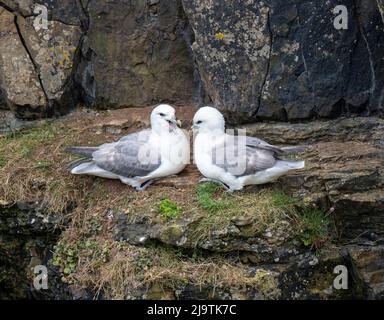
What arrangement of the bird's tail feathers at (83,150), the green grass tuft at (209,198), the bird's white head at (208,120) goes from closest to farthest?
1. the green grass tuft at (209,198)
2. the bird's white head at (208,120)
3. the bird's tail feathers at (83,150)

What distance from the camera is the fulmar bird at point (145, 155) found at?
215 inches

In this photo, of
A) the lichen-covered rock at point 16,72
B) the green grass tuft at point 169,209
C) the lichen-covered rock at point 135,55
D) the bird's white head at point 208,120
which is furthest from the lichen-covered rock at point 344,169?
the lichen-covered rock at point 16,72

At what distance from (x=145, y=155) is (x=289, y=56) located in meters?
1.38

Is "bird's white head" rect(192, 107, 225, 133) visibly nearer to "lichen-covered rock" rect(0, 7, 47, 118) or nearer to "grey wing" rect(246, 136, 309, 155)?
"grey wing" rect(246, 136, 309, 155)

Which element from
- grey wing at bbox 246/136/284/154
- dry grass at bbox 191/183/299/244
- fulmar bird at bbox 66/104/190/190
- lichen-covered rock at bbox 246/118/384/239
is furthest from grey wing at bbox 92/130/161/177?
lichen-covered rock at bbox 246/118/384/239

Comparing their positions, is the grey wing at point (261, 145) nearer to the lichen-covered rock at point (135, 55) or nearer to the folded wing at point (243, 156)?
the folded wing at point (243, 156)

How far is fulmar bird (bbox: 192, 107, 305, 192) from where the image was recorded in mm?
5180

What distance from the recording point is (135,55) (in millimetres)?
6367

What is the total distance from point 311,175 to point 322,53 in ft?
3.37

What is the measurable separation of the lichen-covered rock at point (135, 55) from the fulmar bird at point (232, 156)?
3.54 ft

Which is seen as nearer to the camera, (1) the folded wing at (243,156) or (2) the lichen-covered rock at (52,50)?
(1) the folded wing at (243,156)

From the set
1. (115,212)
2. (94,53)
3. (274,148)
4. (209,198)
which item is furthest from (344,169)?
(94,53)

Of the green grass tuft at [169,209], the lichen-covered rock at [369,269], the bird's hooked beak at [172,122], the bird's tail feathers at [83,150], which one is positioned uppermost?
the bird's hooked beak at [172,122]

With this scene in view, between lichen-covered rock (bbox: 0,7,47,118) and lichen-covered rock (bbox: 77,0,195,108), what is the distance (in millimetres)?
434
